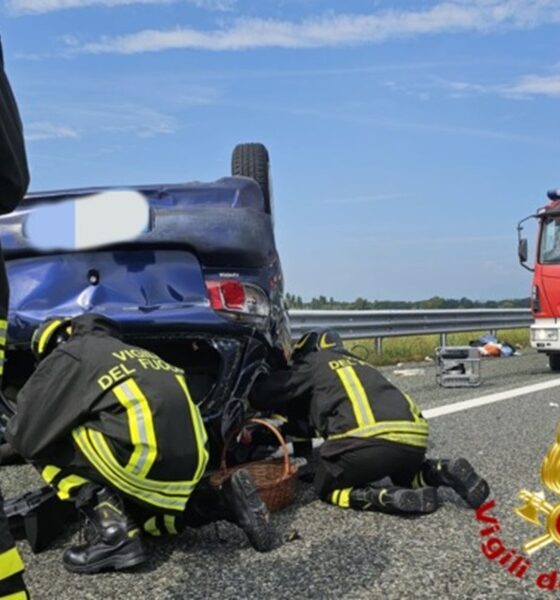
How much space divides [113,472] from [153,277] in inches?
38.7

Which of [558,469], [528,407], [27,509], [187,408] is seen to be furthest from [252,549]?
[528,407]

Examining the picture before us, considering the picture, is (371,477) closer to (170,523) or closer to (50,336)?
(170,523)

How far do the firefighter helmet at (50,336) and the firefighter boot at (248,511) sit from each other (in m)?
0.85

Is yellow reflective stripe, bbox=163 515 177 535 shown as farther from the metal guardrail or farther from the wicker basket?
the metal guardrail

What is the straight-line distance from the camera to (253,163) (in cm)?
552

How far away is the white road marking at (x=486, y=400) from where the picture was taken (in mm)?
6266

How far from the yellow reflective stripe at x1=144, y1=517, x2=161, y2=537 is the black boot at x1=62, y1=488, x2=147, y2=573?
142mm

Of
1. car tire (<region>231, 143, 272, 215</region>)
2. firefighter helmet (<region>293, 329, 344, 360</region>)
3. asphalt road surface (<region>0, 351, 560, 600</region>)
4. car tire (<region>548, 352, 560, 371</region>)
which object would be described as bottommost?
car tire (<region>548, 352, 560, 371</region>)

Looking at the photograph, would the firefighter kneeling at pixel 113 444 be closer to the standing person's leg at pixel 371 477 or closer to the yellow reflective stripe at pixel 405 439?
the standing person's leg at pixel 371 477

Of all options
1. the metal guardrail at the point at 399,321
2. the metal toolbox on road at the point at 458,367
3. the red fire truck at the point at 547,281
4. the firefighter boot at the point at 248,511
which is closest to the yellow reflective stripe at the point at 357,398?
the firefighter boot at the point at 248,511

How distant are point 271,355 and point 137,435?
1.09 m

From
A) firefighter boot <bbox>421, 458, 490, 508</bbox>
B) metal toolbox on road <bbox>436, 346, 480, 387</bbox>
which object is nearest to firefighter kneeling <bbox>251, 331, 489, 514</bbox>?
firefighter boot <bbox>421, 458, 490, 508</bbox>

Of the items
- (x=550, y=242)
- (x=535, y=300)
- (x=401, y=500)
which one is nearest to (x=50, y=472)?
(x=401, y=500)

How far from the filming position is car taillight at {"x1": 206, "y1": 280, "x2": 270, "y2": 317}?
368 centimetres
